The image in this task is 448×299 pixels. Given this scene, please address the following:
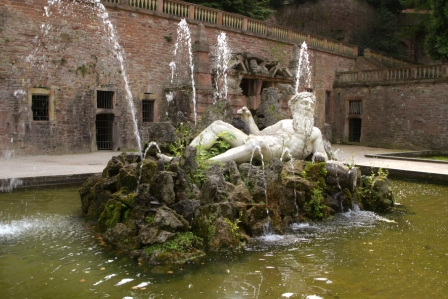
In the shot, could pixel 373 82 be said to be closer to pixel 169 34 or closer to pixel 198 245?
pixel 169 34

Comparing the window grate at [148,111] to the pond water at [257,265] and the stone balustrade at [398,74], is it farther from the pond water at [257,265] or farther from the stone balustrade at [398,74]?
the stone balustrade at [398,74]

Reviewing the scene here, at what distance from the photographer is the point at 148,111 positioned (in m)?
20.4

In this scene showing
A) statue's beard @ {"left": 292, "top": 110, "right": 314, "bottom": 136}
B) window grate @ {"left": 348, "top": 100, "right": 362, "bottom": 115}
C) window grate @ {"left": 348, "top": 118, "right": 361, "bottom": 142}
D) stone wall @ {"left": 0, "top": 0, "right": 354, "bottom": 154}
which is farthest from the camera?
window grate @ {"left": 348, "top": 118, "right": 361, "bottom": 142}

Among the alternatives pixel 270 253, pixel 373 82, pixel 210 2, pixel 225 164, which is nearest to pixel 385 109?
pixel 373 82

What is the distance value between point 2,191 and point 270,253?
20.8 ft

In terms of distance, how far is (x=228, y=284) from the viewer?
467 centimetres

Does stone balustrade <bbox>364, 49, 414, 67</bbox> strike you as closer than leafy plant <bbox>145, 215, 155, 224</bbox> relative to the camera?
No

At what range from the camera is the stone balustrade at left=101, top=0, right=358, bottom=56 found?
2005 centimetres

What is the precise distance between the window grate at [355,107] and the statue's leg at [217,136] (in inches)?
851

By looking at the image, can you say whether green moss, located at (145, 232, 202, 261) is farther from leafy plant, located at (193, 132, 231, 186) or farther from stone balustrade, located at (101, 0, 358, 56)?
stone balustrade, located at (101, 0, 358, 56)

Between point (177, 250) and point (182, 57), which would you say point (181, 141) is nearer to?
point (177, 250)

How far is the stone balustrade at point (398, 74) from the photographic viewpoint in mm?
23977

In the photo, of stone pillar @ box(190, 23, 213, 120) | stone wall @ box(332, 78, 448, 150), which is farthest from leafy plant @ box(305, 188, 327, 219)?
stone wall @ box(332, 78, 448, 150)

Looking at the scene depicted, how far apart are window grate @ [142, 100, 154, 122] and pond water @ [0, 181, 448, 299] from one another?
1303cm
